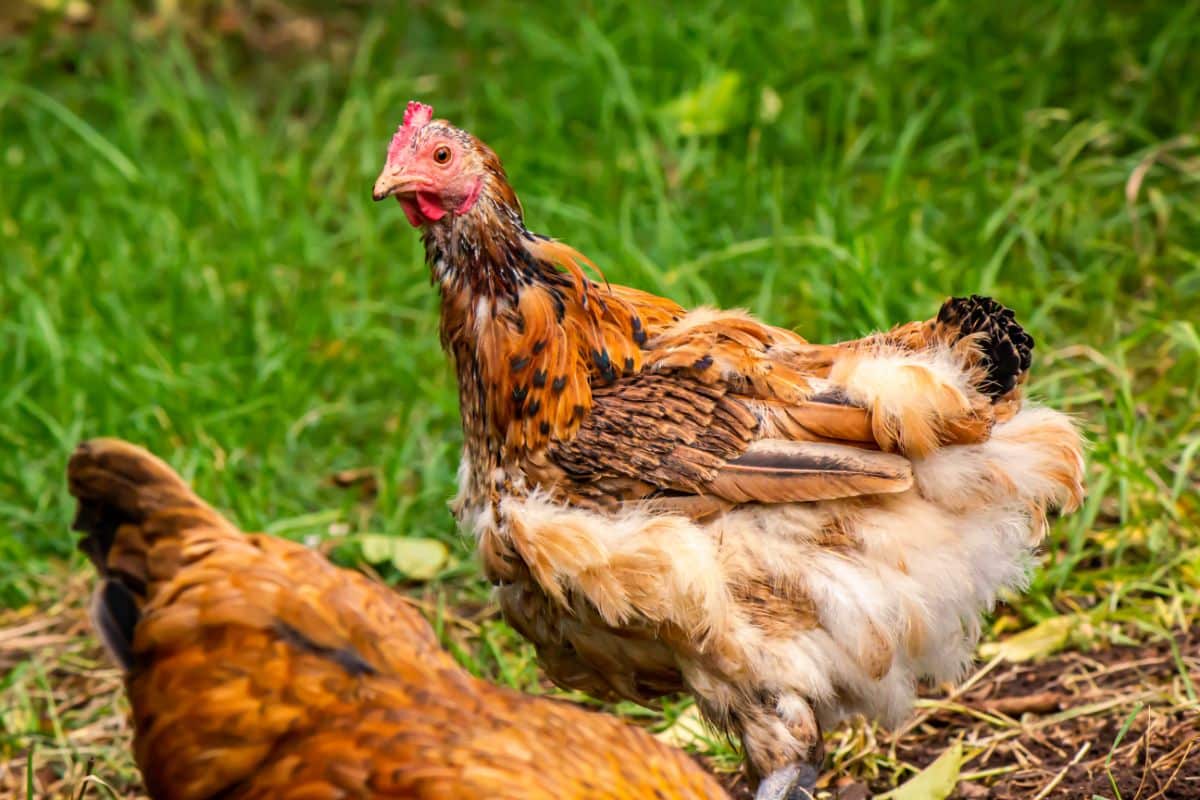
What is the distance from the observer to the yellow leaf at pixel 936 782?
3684 mm

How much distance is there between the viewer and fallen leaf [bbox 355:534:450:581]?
4.91 metres

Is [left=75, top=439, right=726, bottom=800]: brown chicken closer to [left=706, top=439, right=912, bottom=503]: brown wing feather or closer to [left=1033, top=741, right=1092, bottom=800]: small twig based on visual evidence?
[left=706, top=439, right=912, bottom=503]: brown wing feather

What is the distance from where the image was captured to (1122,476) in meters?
4.46

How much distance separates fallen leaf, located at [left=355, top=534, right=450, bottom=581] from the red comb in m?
1.55

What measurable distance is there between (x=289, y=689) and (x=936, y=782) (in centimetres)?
157

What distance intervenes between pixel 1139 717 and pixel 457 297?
202 cm

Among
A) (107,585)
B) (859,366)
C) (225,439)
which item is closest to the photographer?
(107,585)

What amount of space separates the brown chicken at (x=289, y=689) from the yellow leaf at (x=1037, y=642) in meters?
1.59

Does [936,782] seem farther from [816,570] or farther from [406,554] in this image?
[406,554]

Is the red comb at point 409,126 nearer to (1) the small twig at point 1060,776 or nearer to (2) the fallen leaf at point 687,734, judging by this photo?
(2) the fallen leaf at point 687,734

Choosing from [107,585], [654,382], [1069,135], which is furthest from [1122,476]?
[107,585]

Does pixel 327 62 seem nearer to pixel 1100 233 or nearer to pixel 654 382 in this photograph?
pixel 1100 233

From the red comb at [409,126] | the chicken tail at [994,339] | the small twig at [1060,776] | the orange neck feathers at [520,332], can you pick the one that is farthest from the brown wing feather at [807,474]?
the red comb at [409,126]

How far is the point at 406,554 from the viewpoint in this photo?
4.95 m
